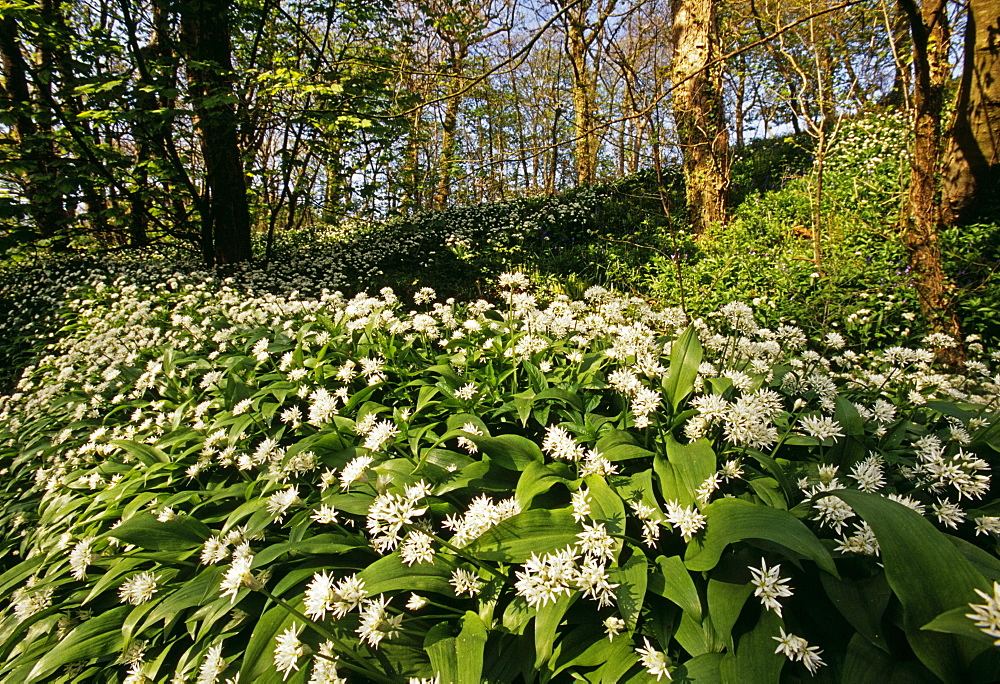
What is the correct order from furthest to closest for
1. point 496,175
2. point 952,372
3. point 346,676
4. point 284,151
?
point 284,151, point 496,175, point 952,372, point 346,676

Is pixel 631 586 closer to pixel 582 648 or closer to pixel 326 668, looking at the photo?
pixel 582 648

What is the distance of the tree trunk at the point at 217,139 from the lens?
5801 millimetres

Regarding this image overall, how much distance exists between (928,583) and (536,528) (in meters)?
0.89

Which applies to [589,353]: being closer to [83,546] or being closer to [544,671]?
[544,671]

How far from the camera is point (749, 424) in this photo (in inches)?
51.8

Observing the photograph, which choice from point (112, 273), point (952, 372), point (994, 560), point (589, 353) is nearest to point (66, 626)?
point (589, 353)

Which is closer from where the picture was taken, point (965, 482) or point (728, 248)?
point (965, 482)

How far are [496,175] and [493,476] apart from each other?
2.69 m

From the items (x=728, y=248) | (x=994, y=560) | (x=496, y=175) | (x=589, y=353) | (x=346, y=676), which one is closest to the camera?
(x=994, y=560)

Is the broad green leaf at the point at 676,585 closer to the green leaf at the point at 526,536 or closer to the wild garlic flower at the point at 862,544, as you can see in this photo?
the green leaf at the point at 526,536

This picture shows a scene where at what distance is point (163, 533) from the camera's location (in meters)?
1.71

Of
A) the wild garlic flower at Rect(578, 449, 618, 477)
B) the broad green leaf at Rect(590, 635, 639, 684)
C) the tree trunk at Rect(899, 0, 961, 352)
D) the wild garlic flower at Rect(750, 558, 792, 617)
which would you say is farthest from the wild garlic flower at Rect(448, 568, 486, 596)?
the tree trunk at Rect(899, 0, 961, 352)

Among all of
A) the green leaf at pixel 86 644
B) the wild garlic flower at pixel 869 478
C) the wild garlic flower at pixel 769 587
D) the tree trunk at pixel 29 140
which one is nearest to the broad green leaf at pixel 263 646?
the green leaf at pixel 86 644

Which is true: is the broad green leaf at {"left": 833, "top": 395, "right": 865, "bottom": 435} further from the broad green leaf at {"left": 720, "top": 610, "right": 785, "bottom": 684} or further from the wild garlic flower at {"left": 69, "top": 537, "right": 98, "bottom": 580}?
the wild garlic flower at {"left": 69, "top": 537, "right": 98, "bottom": 580}
